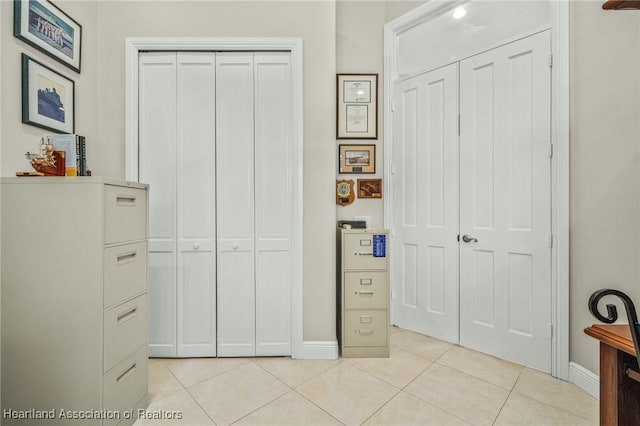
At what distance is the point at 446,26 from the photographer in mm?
2453

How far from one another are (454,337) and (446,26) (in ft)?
8.58

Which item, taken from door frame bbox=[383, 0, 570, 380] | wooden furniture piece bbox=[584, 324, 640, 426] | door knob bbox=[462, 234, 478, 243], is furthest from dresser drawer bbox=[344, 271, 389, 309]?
wooden furniture piece bbox=[584, 324, 640, 426]

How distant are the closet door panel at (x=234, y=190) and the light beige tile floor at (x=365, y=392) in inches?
9.4

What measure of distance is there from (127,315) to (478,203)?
8.00 ft

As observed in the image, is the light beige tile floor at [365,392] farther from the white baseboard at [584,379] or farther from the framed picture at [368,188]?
the framed picture at [368,188]

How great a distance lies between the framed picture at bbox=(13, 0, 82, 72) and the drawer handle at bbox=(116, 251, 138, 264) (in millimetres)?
1296

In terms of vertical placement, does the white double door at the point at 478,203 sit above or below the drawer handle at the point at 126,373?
above

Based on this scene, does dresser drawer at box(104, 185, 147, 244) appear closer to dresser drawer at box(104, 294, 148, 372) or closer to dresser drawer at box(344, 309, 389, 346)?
dresser drawer at box(104, 294, 148, 372)

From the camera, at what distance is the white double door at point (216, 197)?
A: 7.01ft

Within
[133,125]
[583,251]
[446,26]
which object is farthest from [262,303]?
[446,26]

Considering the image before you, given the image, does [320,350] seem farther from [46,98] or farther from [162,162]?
[46,98]

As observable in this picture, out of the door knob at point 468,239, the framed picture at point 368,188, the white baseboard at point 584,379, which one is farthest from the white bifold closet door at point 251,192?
the white baseboard at point 584,379

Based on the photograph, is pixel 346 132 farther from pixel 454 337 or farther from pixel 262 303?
pixel 454 337

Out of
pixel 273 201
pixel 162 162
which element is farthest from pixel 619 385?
pixel 162 162
